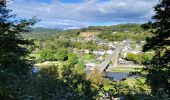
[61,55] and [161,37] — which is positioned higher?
[161,37]

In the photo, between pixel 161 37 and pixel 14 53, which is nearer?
pixel 161 37

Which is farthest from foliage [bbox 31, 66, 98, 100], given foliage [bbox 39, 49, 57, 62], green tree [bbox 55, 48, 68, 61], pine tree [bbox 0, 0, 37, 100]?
foliage [bbox 39, 49, 57, 62]

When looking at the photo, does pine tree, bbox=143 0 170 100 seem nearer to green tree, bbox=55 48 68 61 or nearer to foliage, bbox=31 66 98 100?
foliage, bbox=31 66 98 100

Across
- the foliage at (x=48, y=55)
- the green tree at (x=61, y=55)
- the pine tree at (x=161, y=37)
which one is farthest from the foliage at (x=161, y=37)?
the foliage at (x=48, y=55)

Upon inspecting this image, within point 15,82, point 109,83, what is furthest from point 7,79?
point 109,83

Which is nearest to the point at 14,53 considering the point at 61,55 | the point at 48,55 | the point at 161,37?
the point at 161,37

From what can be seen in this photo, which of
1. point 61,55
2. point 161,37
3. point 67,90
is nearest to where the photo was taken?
point 161,37

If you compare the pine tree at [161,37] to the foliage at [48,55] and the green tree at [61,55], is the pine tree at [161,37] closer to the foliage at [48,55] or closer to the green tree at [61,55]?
the green tree at [61,55]

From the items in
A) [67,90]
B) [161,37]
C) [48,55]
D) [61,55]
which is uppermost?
[161,37]

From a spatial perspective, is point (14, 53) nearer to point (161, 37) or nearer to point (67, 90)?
point (67, 90)

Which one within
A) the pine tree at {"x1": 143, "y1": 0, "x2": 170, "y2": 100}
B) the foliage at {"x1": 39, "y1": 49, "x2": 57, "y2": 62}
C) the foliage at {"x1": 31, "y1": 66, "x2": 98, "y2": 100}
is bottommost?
the foliage at {"x1": 39, "y1": 49, "x2": 57, "y2": 62}

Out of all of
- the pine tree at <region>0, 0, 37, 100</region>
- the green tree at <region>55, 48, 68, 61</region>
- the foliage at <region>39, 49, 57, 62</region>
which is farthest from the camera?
the foliage at <region>39, 49, 57, 62</region>

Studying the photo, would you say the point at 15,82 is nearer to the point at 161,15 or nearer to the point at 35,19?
the point at 161,15
